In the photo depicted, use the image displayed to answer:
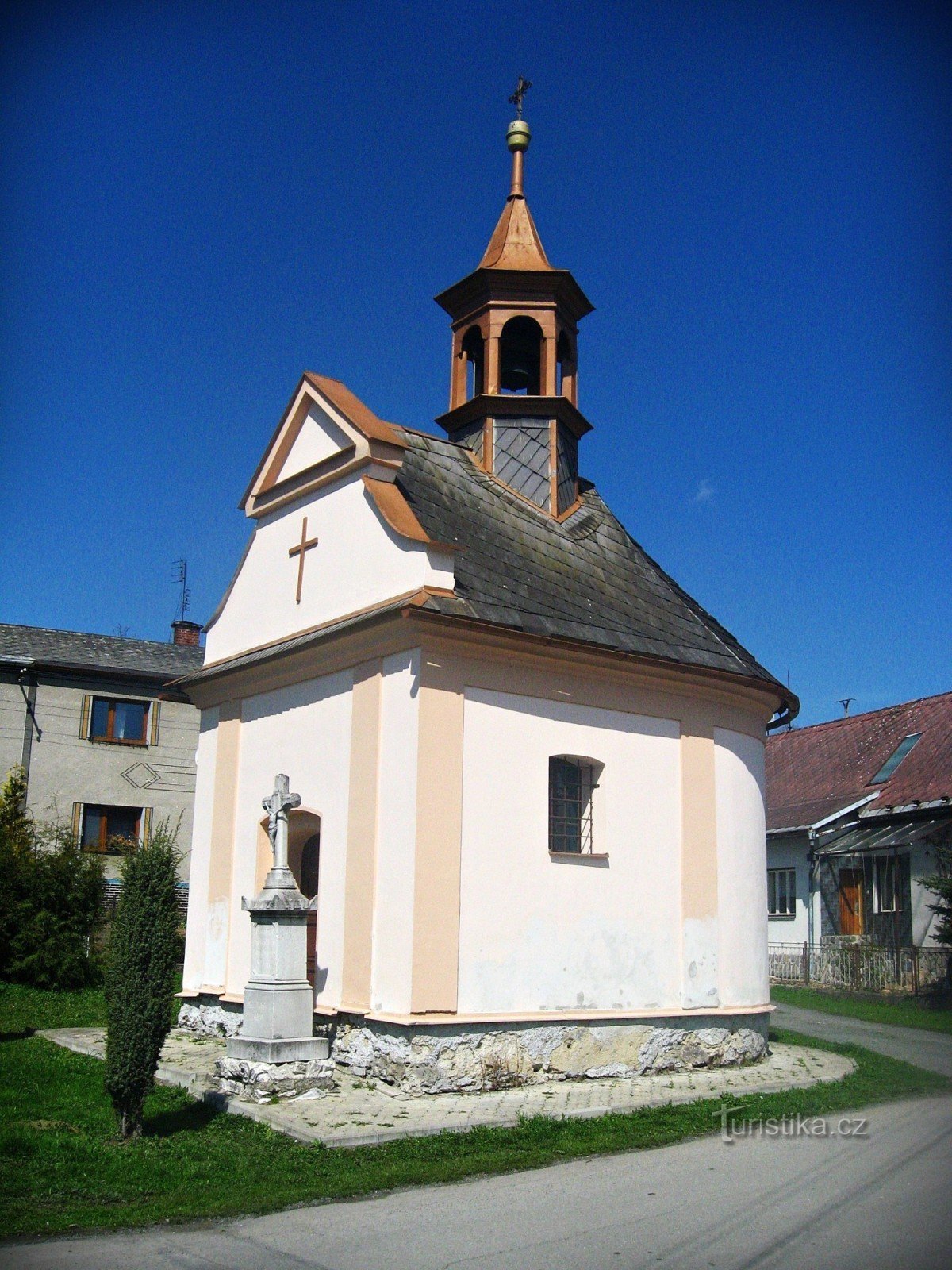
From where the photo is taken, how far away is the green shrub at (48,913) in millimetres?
18375

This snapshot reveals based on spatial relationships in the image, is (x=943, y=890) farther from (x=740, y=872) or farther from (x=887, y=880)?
(x=740, y=872)

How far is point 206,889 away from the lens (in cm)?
1452

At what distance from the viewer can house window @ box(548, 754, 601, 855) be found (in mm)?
12523

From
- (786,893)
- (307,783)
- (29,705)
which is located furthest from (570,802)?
(29,705)

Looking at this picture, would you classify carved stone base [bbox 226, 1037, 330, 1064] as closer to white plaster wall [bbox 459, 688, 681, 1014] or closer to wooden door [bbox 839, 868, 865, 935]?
white plaster wall [bbox 459, 688, 681, 1014]

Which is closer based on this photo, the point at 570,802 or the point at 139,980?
the point at 139,980

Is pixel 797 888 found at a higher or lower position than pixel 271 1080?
higher

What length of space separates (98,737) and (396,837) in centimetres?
1699

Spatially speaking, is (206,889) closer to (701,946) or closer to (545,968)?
(545,968)

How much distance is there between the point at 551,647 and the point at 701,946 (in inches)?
152

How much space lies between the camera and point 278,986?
10.8 metres

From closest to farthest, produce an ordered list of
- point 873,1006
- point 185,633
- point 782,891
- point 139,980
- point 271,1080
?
point 139,980 < point 271,1080 < point 873,1006 < point 782,891 < point 185,633

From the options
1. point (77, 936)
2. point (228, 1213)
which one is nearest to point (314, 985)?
point (228, 1213)

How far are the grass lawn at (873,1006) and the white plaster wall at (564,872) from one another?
747 cm
